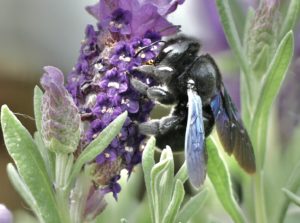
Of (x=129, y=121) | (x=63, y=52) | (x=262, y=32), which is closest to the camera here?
(x=129, y=121)

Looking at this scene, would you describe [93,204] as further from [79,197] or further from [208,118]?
[208,118]

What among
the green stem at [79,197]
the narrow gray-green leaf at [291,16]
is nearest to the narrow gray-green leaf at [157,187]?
the green stem at [79,197]

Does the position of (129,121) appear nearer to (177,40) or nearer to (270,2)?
(177,40)

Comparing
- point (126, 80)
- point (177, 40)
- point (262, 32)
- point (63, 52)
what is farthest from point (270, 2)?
point (63, 52)

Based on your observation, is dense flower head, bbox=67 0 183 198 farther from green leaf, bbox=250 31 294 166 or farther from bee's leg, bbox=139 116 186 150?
green leaf, bbox=250 31 294 166

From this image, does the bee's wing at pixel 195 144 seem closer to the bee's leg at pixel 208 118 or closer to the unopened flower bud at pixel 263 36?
the bee's leg at pixel 208 118

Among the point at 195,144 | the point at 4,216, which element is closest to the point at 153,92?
the point at 195,144
